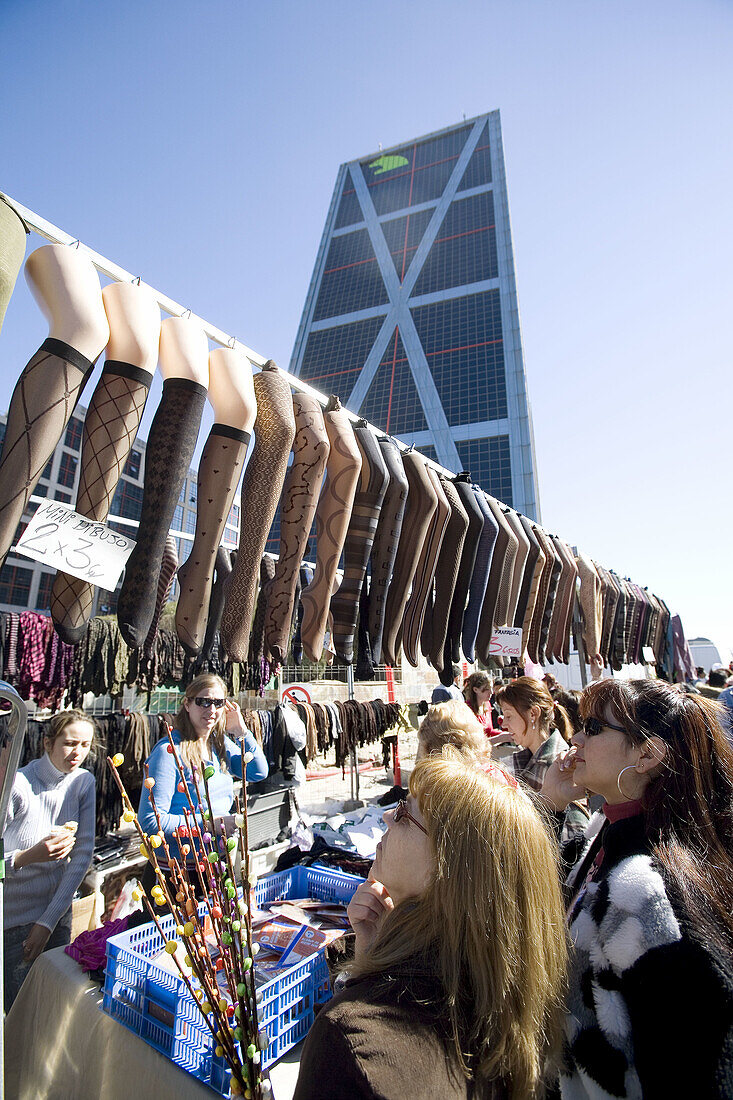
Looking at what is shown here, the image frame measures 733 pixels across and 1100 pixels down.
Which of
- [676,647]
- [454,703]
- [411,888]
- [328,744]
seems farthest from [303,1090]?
[676,647]

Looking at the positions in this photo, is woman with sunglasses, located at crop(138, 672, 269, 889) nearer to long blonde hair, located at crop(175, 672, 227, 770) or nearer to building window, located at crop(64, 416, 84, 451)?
long blonde hair, located at crop(175, 672, 227, 770)

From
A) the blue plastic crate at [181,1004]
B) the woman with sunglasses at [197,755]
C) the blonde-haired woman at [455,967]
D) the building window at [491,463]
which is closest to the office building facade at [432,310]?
the building window at [491,463]

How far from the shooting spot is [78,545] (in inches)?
41.8

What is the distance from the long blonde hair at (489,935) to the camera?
0.88 m

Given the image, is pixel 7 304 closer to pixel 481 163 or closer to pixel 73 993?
pixel 73 993

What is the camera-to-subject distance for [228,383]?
1.35 m

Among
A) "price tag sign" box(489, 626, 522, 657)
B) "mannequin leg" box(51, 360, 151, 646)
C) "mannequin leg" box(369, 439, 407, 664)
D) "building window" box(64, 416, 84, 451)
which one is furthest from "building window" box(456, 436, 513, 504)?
"mannequin leg" box(51, 360, 151, 646)

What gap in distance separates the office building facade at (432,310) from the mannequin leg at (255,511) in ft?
95.1

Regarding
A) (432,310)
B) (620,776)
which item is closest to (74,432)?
(432,310)

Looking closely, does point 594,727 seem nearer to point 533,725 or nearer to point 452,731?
point 452,731

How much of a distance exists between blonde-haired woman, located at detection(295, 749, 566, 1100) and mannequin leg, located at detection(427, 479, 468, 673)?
928 millimetres

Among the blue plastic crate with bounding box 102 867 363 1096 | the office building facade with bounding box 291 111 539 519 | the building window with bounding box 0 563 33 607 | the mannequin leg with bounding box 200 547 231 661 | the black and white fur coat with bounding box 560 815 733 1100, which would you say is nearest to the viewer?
Answer: the black and white fur coat with bounding box 560 815 733 1100

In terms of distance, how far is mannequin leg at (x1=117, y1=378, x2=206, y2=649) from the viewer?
1131 millimetres

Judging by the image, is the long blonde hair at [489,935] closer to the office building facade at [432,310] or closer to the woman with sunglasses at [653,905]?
the woman with sunglasses at [653,905]
